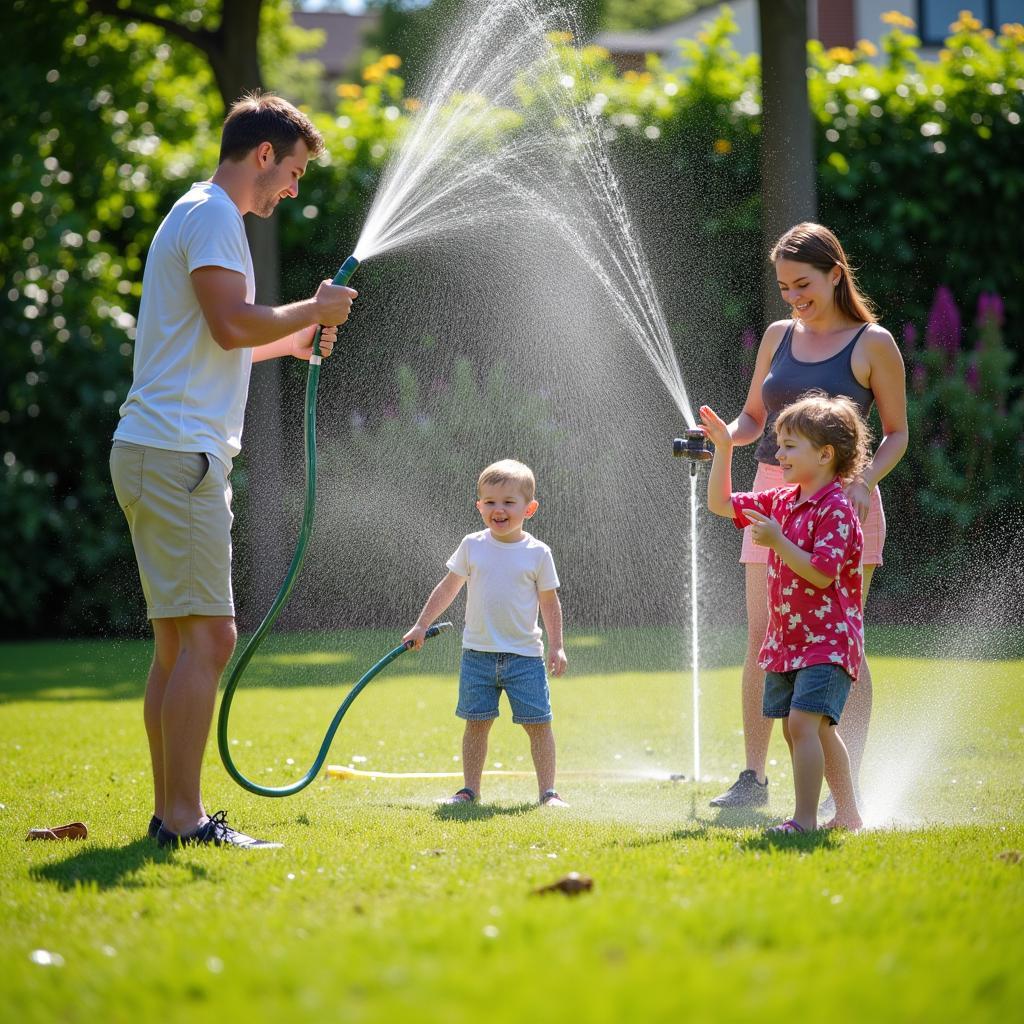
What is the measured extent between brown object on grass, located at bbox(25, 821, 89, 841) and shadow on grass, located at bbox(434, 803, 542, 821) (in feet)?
3.51

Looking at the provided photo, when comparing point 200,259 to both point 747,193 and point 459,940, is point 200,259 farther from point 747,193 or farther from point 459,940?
point 747,193

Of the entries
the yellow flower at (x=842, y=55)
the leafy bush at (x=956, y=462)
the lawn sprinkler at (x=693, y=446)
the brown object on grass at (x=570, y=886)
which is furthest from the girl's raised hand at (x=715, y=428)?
the yellow flower at (x=842, y=55)

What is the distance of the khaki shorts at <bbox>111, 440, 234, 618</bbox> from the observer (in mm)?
3707

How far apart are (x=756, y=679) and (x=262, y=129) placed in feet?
8.03

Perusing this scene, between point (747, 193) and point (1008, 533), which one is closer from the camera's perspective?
point (1008, 533)

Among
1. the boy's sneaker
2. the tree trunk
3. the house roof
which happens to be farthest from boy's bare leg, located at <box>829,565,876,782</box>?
the house roof

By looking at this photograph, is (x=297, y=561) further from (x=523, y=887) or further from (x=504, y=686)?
(x=523, y=887)

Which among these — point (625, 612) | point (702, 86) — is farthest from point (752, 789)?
point (702, 86)

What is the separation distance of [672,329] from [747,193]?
48.8 inches

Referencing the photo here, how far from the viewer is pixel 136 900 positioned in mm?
3041

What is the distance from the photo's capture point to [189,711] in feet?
12.2

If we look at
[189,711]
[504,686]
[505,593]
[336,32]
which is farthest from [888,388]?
[336,32]

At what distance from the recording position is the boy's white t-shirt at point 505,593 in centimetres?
491

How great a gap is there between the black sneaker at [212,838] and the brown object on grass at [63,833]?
33 centimetres
